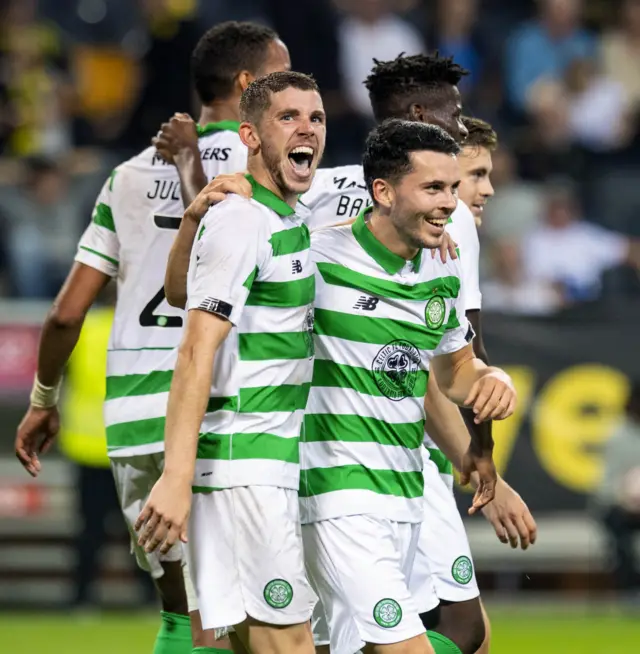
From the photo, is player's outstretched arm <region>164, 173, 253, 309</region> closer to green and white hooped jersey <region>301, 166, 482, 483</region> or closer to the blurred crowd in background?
green and white hooped jersey <region>301, 166, 482, 483</region>

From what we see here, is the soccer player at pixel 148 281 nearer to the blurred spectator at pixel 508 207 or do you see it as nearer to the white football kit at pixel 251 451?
the white football kit at pixel 251 451

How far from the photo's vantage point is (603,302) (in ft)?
38.0

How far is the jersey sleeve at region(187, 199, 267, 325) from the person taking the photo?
4621mm

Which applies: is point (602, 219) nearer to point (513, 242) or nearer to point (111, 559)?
point (513, 242)

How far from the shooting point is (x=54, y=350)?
6.11 metres

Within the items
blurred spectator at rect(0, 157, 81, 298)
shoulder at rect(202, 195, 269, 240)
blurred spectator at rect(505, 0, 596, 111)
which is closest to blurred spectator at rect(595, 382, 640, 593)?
blurred spectator at rect(505, 0, 596, 111)

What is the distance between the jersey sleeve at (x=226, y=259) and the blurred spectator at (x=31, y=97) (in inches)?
326

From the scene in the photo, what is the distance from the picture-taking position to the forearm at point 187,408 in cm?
449

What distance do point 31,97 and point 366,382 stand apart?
351 inches

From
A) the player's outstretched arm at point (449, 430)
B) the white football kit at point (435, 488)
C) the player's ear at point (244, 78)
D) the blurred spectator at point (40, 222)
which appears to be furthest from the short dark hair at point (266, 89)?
the blurred spectator at point (40, 222)

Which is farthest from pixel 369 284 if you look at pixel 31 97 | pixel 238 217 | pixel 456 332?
pixel 31 97

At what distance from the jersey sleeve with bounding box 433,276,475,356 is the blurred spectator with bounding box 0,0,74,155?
800 cm

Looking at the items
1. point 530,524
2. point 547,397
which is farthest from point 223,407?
point 547,397

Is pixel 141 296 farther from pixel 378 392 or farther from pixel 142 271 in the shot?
pixel 378 392
